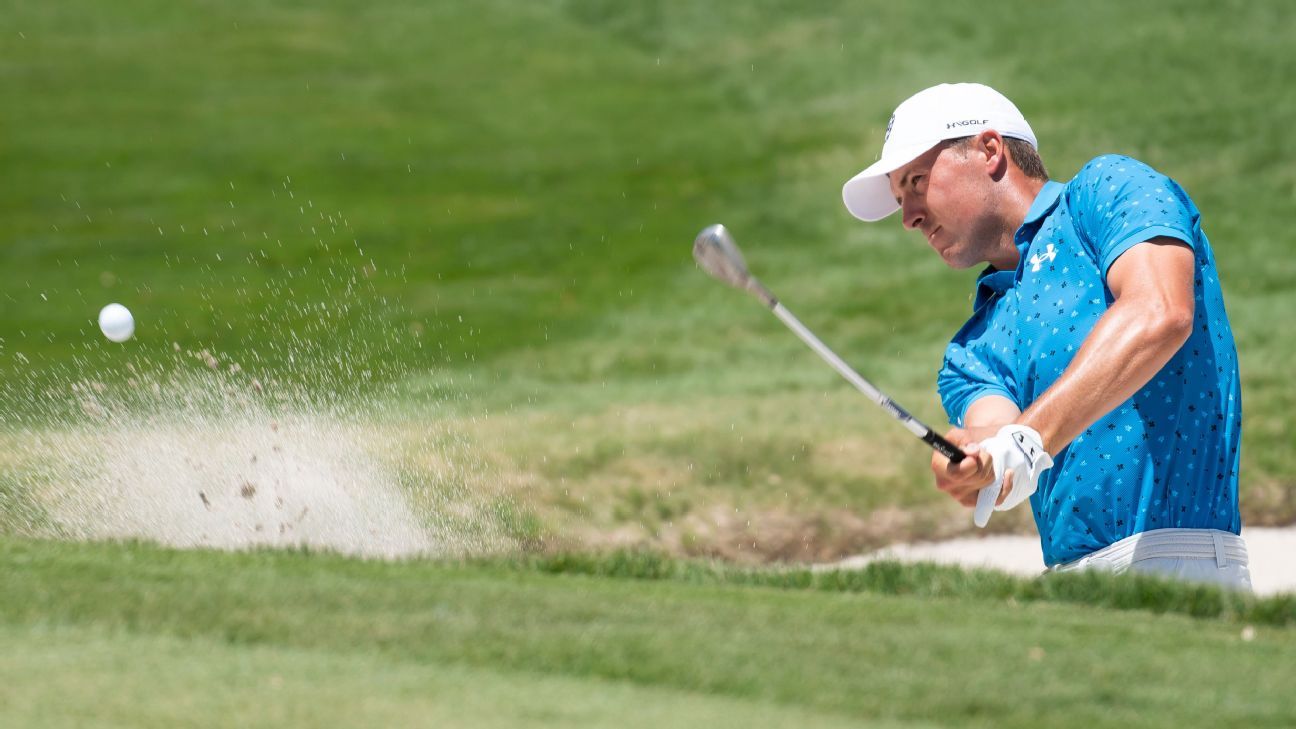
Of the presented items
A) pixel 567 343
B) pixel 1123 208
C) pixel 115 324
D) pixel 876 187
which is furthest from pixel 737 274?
pixel 567 343

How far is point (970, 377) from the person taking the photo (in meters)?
3.96

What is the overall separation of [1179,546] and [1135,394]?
0.36 metres

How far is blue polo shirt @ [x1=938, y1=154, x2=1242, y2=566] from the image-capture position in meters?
3.45

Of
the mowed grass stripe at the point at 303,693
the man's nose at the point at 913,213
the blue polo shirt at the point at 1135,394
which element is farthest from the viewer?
the man's nose at the point at 913,213

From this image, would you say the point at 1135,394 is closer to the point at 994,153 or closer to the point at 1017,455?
the point at 1017,455

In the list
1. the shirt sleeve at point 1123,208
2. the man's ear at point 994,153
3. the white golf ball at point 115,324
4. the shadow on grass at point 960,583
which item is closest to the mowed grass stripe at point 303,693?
the shadow on grass at point 960,583

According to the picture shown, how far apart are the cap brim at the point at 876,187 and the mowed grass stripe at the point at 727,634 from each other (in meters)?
1.06

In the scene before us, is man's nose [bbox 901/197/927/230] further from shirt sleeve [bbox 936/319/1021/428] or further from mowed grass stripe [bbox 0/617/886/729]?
mowed grass stripe [bbox 0/617/886/729]

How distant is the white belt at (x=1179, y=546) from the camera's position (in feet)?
11.6

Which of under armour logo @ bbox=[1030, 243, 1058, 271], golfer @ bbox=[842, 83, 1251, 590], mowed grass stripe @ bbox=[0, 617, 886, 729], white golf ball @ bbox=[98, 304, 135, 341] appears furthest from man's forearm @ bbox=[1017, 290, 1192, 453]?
white golf ball @ bbox=[98, 304, 135, 341]

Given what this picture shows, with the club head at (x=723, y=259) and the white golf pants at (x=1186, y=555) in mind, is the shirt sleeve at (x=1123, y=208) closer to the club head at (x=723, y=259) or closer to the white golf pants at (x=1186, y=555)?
the white golf pants at (x=1186, y=555)

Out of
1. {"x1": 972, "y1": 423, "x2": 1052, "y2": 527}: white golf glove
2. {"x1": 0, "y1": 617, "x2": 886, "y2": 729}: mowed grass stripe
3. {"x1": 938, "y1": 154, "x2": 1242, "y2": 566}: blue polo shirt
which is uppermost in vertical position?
{"x1": 938, "y1": 154, "x2": 1242, "y2": 566}: blue polo shirt

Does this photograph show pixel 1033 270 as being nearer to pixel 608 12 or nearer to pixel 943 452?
pixel 943 452

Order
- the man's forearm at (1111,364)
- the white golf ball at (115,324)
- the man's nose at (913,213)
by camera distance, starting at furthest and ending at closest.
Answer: the white golf ball at (115,324) → the man's nose at (913,213) → the man's forearm at (1111,364)
